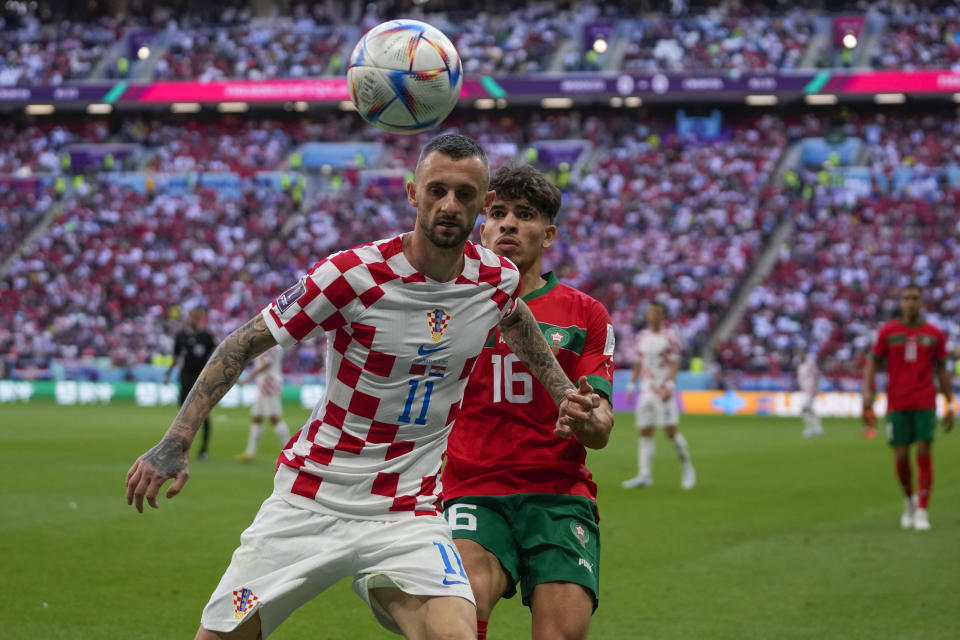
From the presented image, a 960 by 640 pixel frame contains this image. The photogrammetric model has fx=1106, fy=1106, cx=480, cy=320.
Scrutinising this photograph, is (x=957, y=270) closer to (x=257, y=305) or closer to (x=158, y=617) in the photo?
(x=257, y=305)

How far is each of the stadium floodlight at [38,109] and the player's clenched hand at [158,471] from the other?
4672 centimetres

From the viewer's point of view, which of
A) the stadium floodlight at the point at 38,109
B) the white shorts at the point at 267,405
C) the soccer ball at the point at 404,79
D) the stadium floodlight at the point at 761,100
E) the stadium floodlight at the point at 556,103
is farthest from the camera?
the stadium floodlight at the point at 38,109

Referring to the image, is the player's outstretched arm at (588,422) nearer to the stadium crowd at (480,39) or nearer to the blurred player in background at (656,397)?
the blurred player in background at (656,397)

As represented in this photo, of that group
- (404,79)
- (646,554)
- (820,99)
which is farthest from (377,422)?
(820,99)

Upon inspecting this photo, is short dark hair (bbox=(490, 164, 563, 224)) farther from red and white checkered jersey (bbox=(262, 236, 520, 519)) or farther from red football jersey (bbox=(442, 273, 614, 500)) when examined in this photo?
red and white checkered jersey (bbox=(262, 236, 520, 519))

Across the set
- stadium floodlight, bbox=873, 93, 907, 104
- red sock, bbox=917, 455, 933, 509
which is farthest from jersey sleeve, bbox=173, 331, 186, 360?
stadium floodlight, bbox=873, 93, 907, 104

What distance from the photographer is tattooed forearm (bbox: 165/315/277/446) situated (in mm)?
3645

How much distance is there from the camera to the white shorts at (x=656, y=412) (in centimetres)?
1458

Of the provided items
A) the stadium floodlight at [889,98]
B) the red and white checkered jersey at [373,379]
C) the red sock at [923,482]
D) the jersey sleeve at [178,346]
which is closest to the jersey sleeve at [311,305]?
the red and white checkered jersey at [373,379]

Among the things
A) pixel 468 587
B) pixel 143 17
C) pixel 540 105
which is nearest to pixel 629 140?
pixel 540 105

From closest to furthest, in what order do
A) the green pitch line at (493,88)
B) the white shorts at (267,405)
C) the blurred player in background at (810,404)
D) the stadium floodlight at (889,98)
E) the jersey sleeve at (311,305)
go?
1. the jersey sleeve at (311,305)
2. the white shorts at (267,405)
3. the blurred player in background at (810,404)
4. the stadium floodlight at (889,98)
5. the green pitch line at (493,88)

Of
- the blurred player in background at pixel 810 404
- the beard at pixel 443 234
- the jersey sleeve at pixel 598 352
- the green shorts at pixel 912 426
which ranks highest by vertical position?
the beard at pixel 443 234

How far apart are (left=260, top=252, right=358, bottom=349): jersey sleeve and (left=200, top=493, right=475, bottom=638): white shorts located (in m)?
0.62

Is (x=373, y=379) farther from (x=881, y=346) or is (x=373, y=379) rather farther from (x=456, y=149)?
(x=881, y=346)
